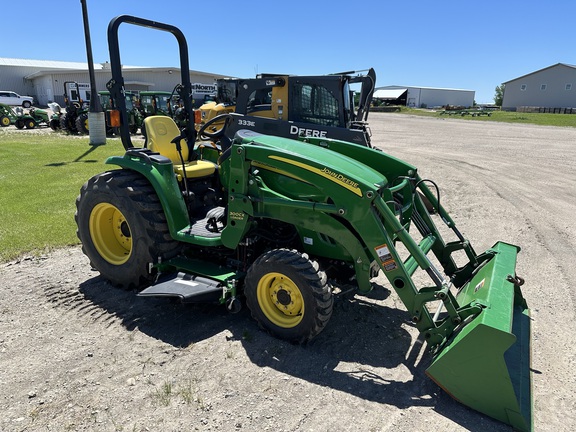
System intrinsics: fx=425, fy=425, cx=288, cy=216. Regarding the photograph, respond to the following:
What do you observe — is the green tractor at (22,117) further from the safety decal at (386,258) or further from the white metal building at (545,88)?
the white metal building at (545,88)

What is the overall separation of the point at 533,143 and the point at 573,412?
62.6 feet

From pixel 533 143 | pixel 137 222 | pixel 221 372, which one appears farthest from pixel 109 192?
pixel 533 143

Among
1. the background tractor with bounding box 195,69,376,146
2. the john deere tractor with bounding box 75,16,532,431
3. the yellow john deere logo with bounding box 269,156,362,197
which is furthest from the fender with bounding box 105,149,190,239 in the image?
the background tractor with bounding box 195,69,376,146

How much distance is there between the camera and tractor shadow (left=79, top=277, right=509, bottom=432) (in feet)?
9.55

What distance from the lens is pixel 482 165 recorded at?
1333 centimetres

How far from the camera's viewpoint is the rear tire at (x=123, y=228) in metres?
3.96

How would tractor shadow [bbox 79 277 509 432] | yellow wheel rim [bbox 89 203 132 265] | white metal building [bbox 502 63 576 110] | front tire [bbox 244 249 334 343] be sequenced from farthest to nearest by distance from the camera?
white metal building [bbox 502 63 576 110], yellow wheel rim [bbox 89 203 132 265], front tire [bbox 244 249 334 343], tractor shadow [bbox 79 277 509 432]

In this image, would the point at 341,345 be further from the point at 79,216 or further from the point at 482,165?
the point at 482,165

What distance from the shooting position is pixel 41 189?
870 cm

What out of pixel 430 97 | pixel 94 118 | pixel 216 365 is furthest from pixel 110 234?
pixel 430 97

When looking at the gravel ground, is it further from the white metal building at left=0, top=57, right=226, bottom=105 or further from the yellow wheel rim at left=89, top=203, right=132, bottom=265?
the white metal building at left=0, top=57, right=226, bottom=105

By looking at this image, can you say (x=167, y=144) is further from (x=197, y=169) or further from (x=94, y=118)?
(x=94, y=118)

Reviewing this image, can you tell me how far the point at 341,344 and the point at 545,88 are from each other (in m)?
66.9

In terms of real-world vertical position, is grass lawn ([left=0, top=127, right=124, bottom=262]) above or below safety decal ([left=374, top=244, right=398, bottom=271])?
below
